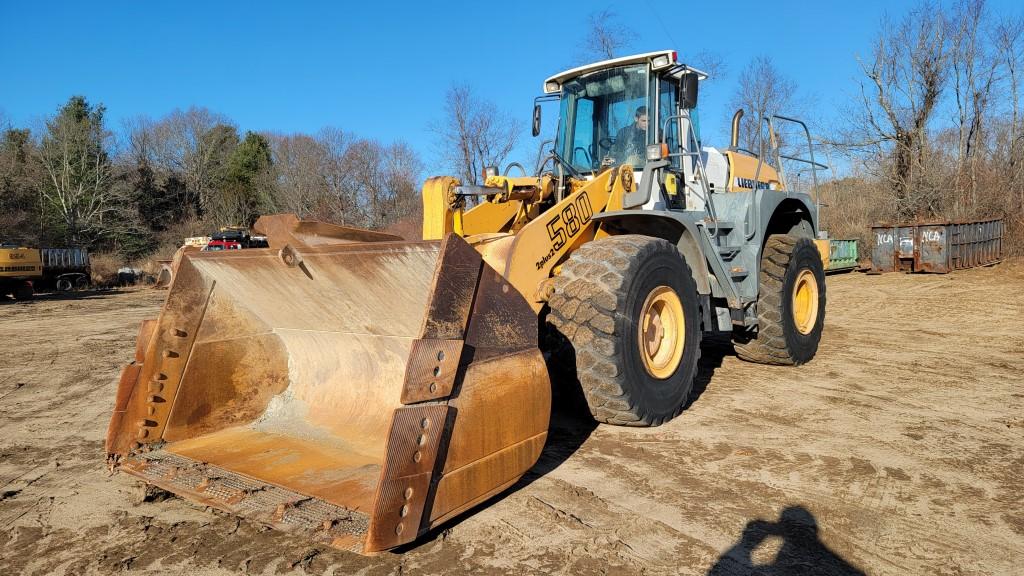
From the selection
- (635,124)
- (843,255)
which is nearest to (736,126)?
(635,124)

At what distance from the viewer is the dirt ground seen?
8.88ft

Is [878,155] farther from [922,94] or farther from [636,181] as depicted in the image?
[636,181]

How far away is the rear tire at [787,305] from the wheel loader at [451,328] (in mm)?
32

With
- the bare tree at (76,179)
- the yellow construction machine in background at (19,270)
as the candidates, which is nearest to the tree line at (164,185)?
the bare tree at (76,179)

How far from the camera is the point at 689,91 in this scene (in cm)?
503

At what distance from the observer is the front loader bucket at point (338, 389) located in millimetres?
2662

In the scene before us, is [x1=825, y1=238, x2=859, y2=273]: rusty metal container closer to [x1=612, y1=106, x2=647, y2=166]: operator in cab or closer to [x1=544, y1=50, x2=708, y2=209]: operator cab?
[x1=544, y1=50, x2=708, y2=209]: operator cab

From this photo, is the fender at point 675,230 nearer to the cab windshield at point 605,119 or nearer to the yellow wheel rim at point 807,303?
the cab windshield at point 605,119

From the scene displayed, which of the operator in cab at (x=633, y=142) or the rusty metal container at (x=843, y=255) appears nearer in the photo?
the operator in cab at (x=633, y=142)

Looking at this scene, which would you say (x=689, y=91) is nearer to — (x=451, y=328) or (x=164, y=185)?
(x=451, y=328)

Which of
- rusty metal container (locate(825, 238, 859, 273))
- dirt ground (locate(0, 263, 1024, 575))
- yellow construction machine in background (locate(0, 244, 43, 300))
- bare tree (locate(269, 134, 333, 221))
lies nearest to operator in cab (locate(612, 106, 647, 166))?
dirt ground (locate(0, 263, 1024, 575))

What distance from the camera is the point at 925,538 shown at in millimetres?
2846

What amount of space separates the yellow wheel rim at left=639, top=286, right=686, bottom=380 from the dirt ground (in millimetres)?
423

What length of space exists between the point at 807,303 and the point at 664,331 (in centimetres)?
312
